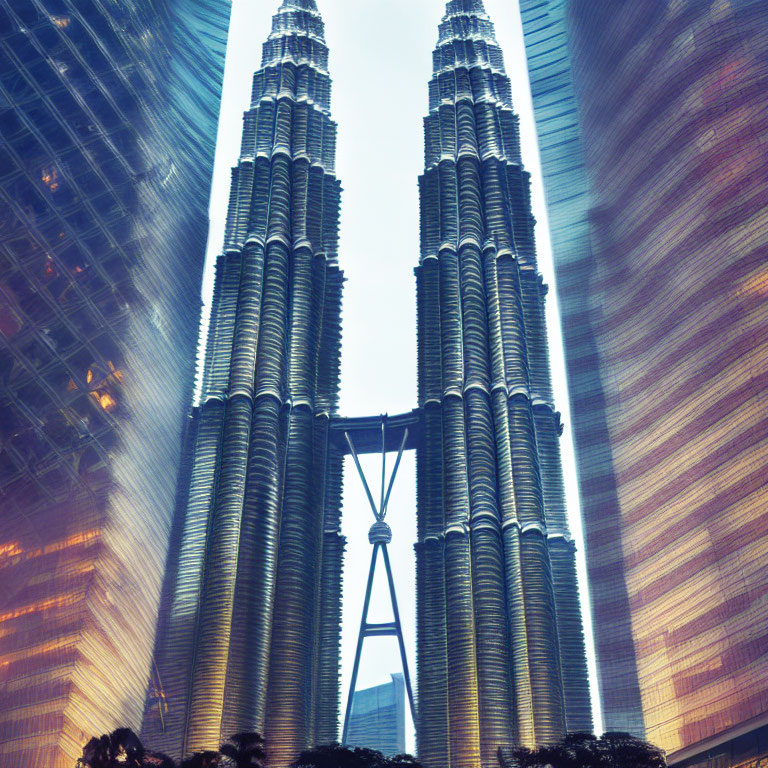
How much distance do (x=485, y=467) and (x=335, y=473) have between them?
30.4 ft

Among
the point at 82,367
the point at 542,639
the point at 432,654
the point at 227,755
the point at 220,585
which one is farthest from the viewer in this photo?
the point at 432,654

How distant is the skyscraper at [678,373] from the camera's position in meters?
48.2

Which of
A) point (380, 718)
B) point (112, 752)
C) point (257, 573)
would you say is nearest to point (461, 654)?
point (257, 573)

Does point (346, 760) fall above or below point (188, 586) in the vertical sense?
below

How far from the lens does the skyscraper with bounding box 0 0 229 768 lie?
45.4m

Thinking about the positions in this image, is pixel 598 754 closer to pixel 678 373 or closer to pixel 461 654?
pixel 461 654

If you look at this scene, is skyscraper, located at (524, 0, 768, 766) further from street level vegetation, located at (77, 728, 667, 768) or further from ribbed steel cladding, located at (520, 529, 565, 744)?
street level vegetation, located at (77, 728, 667, 768)

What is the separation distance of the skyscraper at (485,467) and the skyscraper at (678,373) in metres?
3.41

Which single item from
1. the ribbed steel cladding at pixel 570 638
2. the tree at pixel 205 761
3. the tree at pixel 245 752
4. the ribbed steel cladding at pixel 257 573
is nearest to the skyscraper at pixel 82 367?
the ribbed steel cladding at pixel 257 573

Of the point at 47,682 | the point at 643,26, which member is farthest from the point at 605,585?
the point at 643,26

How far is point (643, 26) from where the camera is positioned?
65438 millimetres

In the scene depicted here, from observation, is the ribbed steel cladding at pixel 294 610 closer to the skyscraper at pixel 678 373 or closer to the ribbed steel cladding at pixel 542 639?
the ribbed steel cladding at pixel 542 639

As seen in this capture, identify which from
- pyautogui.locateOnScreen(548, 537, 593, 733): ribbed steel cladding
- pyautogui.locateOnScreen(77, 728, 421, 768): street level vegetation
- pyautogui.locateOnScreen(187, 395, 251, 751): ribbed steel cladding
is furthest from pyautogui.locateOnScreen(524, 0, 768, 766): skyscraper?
pyautogui.locateOnScreen(187, 395, 251, 751): ribbed steel cladding

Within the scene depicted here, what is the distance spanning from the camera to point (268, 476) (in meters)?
54.4
